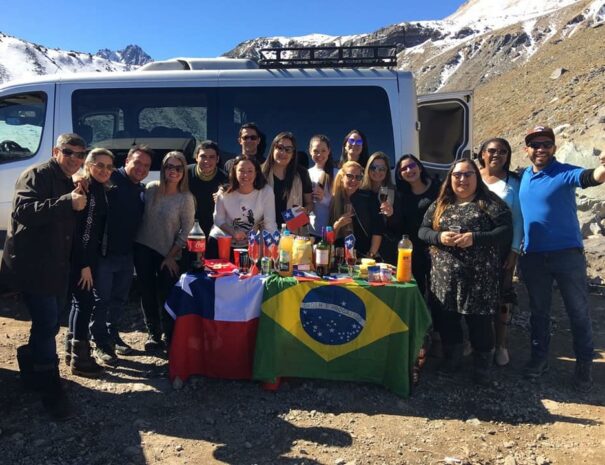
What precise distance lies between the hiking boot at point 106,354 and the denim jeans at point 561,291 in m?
3.26

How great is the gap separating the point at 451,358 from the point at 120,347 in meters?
2.66

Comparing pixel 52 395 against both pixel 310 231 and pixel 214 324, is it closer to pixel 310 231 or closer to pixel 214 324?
pixel 214 324

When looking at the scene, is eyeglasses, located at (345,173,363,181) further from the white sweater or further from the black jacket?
the black jacket

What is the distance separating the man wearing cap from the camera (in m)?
3.54

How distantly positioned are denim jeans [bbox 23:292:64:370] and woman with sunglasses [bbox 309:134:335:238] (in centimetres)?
201

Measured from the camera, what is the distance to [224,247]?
3.72m

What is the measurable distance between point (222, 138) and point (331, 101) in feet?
3.73

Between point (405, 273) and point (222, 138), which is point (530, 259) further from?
point (222, 138)

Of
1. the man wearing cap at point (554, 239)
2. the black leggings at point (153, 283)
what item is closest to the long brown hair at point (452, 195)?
the man wearing cap at point (554, 239)

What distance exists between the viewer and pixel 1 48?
133 metres

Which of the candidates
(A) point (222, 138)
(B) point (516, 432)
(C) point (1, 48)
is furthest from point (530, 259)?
(C) point (1, 48)

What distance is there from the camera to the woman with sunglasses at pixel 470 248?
338 centimetres

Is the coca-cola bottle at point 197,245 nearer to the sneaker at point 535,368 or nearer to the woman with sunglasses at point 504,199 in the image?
the woman with sunglasses at point 504,199

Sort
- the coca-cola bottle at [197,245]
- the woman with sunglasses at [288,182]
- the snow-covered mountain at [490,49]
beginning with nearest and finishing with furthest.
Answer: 1. the coca-cola bottle at [197,245]
2. the woman with sunglasses at [288,182]
3. the snow-covered mountain at [490,49]
